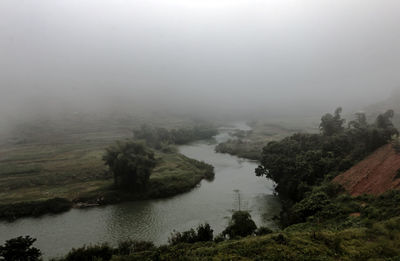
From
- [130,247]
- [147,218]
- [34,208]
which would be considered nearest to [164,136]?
[34,208]

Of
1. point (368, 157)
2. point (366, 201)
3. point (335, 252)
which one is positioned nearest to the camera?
point (335, 252)

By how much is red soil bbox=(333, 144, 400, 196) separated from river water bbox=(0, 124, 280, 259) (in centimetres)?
1290

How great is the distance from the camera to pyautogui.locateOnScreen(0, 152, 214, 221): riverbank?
45.6 m

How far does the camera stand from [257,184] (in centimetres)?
6191

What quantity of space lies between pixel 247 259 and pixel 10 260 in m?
24.0

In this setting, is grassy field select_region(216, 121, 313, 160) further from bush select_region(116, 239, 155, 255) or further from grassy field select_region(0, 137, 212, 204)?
bush select_region(116, 239, 155, 255)

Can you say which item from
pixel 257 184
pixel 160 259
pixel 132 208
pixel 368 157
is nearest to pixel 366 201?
pixel 368 157

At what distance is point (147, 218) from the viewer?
45.0 meters

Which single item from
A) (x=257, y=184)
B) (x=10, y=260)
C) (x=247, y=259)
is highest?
(x=247, y=259)

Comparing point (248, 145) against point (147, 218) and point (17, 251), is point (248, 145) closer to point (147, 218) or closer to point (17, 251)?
point (147, 218)

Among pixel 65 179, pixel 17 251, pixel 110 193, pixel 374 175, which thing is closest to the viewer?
pixel 17 251

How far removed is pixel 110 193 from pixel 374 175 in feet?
153

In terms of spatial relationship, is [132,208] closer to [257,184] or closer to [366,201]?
[257,184]

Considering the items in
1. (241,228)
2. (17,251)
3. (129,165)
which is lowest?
(241,228)
